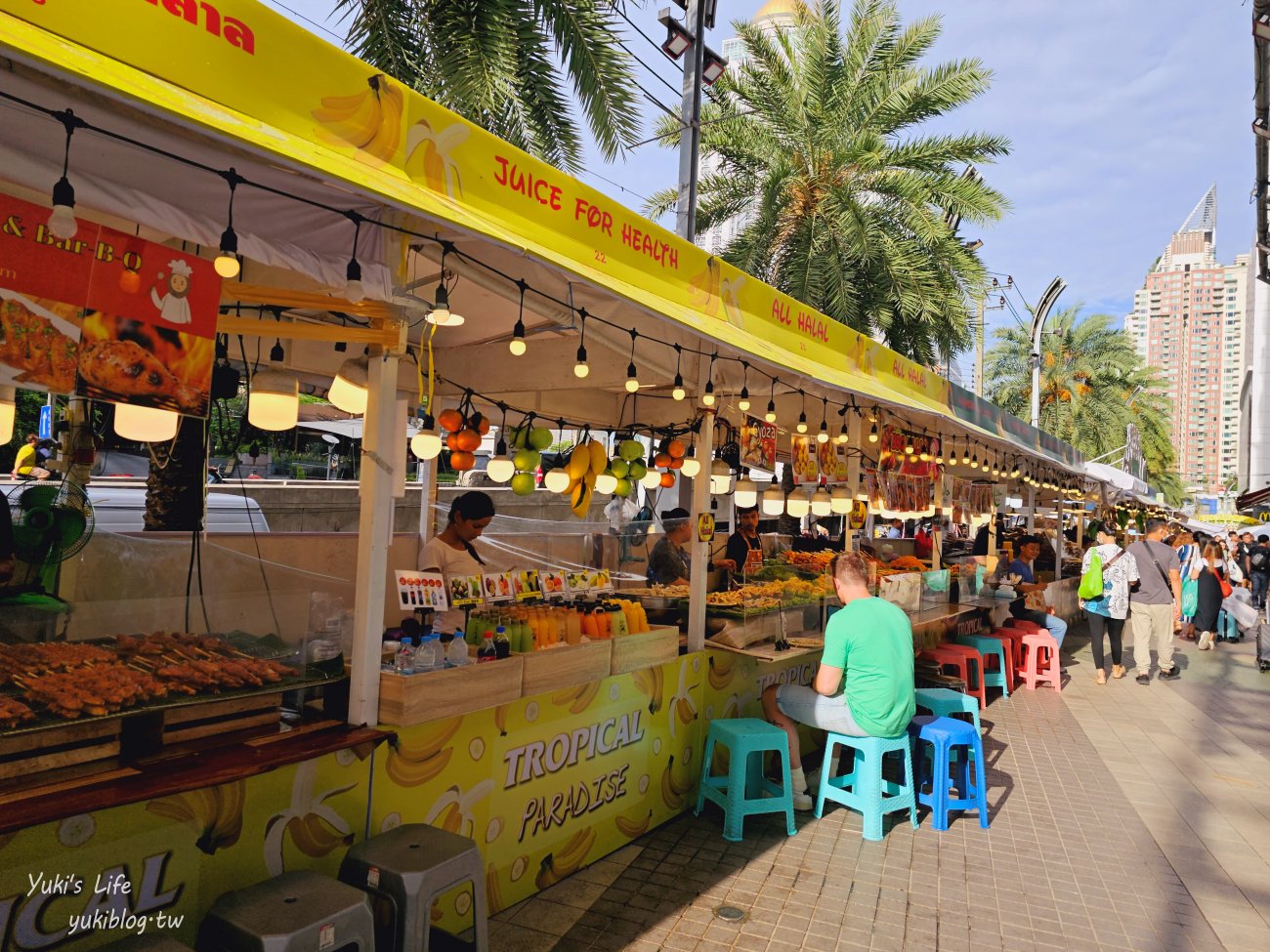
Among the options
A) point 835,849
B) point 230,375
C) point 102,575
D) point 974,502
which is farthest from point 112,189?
point 974,502

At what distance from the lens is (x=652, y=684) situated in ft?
17.0

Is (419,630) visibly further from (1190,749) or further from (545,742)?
(1190,749)

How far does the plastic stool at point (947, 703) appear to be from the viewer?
6293mm

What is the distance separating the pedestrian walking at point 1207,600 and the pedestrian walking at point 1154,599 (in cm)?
365

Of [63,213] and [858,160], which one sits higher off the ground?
[858,160]

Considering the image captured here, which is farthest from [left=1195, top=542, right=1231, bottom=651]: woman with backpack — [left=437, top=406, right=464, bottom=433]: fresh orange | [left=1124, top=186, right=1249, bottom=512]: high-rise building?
[left=1124, top=186, right=1249, bottom=512]: high-rise building

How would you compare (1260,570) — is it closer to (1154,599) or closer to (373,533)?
(1154,599)

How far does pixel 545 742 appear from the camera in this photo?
432 centimetres

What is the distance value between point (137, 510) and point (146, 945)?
10609 millimetres

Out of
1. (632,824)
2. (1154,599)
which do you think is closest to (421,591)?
(632,824)

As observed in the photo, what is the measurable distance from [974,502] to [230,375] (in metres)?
11.3

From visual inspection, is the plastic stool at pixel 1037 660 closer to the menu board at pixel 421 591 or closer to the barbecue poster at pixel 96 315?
the menu board at pixel 421 591

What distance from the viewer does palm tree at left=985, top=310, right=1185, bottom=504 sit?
34.9 meters

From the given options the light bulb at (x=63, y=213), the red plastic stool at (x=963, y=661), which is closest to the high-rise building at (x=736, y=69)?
the red plastic stool at (x=963, y=661)
